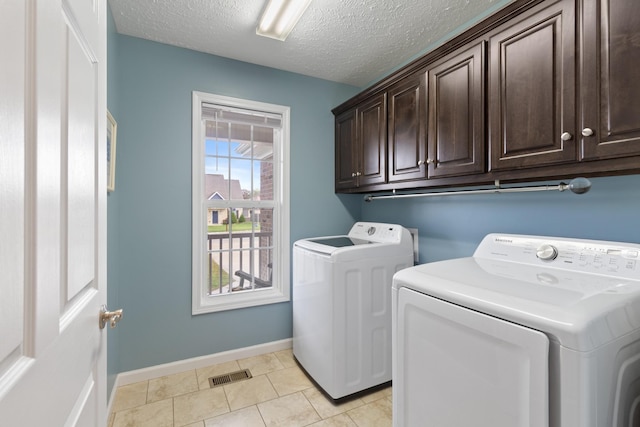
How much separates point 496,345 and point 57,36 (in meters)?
1.33

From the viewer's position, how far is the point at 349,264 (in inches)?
76.2

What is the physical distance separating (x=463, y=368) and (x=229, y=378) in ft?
6.07

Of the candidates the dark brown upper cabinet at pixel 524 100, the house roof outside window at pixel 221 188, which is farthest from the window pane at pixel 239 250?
the dark brown upper cabinet at pixel 524 100

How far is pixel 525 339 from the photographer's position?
31.7 inches

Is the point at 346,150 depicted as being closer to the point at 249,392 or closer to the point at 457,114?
the point at 457,114

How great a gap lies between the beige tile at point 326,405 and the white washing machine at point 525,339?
0.76 m

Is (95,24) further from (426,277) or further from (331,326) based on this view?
(331,326)

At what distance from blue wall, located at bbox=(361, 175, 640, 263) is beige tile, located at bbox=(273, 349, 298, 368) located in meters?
1.37

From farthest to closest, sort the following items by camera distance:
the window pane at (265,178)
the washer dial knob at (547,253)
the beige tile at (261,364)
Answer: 1. the window pane at (265,178)
2. the beige tile at (261,364)
3. the washer dial knob at (547,253)

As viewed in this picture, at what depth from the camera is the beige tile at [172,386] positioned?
200 centimetres

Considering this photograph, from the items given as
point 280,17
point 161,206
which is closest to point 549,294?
point 280,17

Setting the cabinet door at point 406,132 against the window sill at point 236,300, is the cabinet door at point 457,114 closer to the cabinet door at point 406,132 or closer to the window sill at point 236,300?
the cabinet door at point 406,132

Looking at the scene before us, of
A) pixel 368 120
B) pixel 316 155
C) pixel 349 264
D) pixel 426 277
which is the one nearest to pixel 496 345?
pixel 426 277

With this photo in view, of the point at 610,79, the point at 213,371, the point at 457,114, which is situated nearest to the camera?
the point at 610,79
